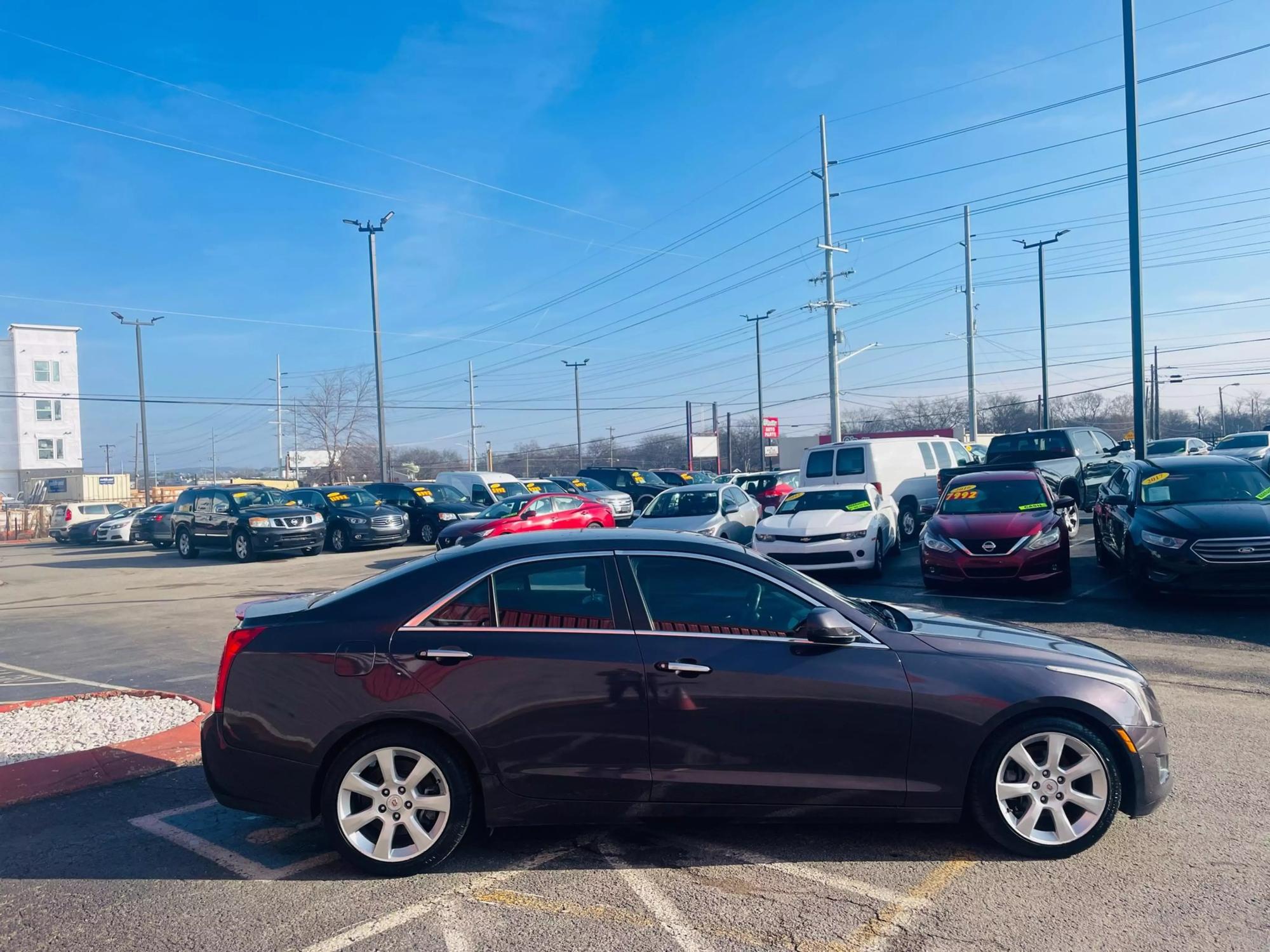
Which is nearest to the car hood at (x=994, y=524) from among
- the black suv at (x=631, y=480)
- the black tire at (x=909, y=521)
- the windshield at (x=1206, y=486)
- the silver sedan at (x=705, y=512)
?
the windshield at (x=1206, y=486)

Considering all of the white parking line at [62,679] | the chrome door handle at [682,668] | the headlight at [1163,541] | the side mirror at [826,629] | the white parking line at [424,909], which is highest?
the side mirror at [826,629]

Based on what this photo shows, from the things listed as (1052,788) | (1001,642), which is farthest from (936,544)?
(1052,788)

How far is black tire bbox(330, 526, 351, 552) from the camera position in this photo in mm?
24531

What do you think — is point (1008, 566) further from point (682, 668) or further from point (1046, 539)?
point (682, 668)

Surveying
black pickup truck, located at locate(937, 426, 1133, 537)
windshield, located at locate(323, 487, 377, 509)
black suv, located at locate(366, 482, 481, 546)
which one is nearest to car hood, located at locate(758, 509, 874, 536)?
black pickup truck, located at locate(937, 426, 1133, 537)

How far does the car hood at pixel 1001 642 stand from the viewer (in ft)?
14.7

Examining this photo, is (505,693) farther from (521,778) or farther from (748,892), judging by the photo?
(748,892)

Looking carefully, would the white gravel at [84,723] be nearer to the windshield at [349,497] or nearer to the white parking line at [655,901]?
the white parking line at [655,901]

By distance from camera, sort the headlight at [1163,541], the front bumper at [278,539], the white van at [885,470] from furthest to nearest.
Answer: the front bumper at [278,539]
the white van at [885,470]
the headlight at [1163,541]

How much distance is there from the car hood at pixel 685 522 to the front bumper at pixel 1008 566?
5.97 m

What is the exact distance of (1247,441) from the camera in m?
31.9

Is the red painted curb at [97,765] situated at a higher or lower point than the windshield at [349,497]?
lower

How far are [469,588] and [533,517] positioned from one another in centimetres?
1679

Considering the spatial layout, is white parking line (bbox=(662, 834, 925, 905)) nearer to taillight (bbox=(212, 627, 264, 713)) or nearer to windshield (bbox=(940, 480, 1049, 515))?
taillight (bbox=(212, 627, 264, 713))
